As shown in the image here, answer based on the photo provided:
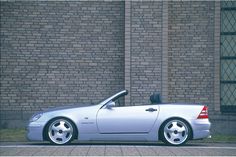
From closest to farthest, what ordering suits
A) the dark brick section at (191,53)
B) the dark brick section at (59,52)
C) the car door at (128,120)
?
1. the car door at (128,120)
2. the dark brick section at (191,53)
3. the dark brick section at (59,52)

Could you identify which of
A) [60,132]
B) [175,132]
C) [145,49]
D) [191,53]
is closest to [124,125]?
[175,132]

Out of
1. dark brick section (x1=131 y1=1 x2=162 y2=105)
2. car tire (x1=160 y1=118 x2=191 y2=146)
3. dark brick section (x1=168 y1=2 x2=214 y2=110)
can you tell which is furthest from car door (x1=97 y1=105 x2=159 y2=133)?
dark brick section (x1=168 y1=2 x2=214 y2=110)

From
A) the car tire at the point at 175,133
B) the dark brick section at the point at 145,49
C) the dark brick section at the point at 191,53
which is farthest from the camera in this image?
the dark brick section at the point at 191,53

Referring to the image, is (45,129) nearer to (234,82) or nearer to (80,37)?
(80,37)

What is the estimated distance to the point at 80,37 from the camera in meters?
18.2

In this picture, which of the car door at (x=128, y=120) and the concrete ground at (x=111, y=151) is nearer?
the concrete ground at (x=111, y=151)

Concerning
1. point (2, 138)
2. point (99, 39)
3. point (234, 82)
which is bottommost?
point (2, 138)

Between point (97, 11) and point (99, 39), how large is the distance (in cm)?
83

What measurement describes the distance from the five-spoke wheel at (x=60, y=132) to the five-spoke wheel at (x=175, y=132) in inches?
79.6

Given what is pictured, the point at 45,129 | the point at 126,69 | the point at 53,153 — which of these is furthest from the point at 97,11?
the point at 53,153

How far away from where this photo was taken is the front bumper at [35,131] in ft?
44.2

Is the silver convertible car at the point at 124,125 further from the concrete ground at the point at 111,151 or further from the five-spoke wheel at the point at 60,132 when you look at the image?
the concrete ground at the point at 111,151

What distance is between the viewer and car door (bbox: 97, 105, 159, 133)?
13.5m

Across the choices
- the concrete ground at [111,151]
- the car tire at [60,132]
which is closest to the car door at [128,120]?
the car tire at [60,132]
